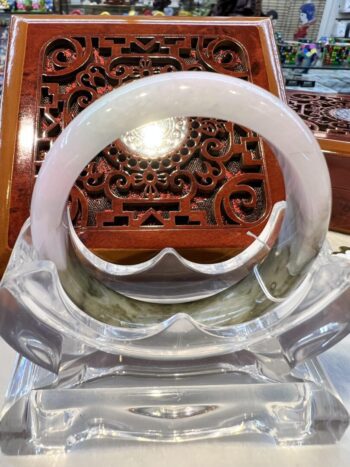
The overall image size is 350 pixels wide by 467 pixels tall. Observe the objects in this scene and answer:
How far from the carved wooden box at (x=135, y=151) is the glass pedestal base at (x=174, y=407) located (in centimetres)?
24

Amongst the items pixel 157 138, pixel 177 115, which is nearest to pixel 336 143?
pixel 157 138

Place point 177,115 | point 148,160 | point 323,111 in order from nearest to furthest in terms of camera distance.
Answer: point 177,115, point 148,160, point 323,111

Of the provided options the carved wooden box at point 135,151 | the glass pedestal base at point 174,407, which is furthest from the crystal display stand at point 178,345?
the carved wooden box at point 135,151

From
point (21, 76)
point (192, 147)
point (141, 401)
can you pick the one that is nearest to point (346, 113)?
point (192, 147)

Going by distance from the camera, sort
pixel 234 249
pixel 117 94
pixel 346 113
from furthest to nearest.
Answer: pixel 346 113 → pixel 234 249 → pixel 117 94

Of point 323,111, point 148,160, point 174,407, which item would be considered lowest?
point 174,407

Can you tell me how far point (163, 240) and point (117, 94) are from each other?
1.07 feet

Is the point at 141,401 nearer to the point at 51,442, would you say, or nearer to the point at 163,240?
the point at 51,442

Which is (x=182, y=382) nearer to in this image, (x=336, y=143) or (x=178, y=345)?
(x=178, y=345)

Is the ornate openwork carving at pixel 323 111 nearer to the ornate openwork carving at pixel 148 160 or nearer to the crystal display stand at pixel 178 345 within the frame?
the ornate openwork carving at pixel 148 160

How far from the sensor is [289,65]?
1.71m

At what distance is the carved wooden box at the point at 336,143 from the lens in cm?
78

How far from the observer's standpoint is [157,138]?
0.70 m

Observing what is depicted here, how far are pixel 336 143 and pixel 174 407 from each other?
567 mm
